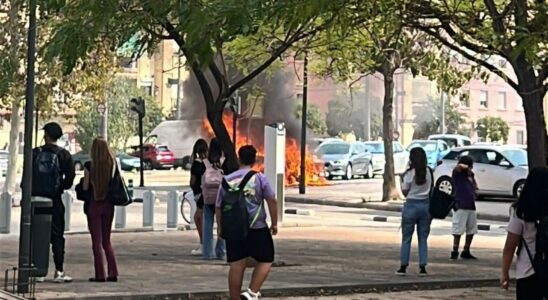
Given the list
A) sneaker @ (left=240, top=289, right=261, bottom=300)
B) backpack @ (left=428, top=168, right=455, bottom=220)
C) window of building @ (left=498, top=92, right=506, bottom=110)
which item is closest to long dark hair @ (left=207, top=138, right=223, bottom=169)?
backpack @ (left=428, top=168, right=455, bottom=220)

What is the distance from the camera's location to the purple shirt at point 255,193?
1034 centimetres

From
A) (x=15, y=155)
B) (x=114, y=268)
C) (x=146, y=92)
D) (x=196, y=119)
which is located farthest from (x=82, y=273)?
(x=146, y=92)

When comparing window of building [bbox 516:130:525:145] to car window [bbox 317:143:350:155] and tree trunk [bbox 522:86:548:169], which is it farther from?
tree trunk [bbox 522:86:548:169]

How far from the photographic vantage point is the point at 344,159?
153 ft

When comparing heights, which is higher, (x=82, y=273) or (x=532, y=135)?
(x=532, y=135)

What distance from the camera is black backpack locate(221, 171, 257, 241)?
10.2m

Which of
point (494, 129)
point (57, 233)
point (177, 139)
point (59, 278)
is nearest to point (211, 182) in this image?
point (57, 233)

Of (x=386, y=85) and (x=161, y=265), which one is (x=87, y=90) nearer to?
(x=386, y=85)

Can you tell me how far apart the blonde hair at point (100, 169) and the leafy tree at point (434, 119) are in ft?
227

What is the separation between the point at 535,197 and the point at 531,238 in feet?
1.04

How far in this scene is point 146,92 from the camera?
268 ft

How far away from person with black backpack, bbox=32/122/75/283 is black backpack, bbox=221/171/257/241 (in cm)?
292

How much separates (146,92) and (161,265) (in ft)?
222

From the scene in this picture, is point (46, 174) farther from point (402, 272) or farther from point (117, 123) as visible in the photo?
point (117, 123)
